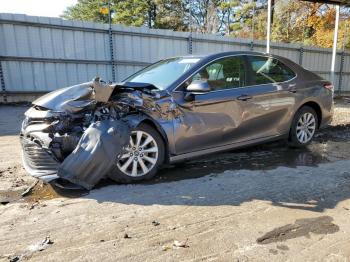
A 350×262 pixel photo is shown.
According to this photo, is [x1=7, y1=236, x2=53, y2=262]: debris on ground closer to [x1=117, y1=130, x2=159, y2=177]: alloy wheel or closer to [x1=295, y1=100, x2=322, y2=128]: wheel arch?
[x1=117, y1=130, x2=159, y2=177]: alloy wheel

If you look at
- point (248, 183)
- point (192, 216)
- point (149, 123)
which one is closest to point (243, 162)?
point (248, 183)

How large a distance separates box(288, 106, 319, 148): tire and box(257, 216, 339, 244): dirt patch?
8.65 feet

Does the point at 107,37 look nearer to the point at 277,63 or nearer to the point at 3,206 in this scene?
the point at 277,63

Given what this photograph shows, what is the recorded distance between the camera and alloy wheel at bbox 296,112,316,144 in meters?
5.72

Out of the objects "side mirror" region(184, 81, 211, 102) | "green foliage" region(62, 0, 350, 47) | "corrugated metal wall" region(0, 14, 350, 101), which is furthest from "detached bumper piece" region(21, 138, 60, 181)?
"green foliage" region(62, 0, 350, 47)

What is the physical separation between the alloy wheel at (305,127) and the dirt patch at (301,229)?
2747 millimetres

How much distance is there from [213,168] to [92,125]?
1899 mm

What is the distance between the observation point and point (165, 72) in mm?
4719

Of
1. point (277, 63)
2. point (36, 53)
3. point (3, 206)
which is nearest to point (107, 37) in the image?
point (36, 53)

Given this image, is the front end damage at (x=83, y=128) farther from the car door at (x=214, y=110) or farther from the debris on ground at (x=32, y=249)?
the debris on ground at (x=32, y=249)

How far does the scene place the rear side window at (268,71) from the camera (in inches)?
200

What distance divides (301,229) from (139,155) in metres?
2.02

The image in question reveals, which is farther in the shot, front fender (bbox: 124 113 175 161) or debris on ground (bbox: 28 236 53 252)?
front fender (bbox: 124 113 175 161)

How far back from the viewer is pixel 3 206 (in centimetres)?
343
